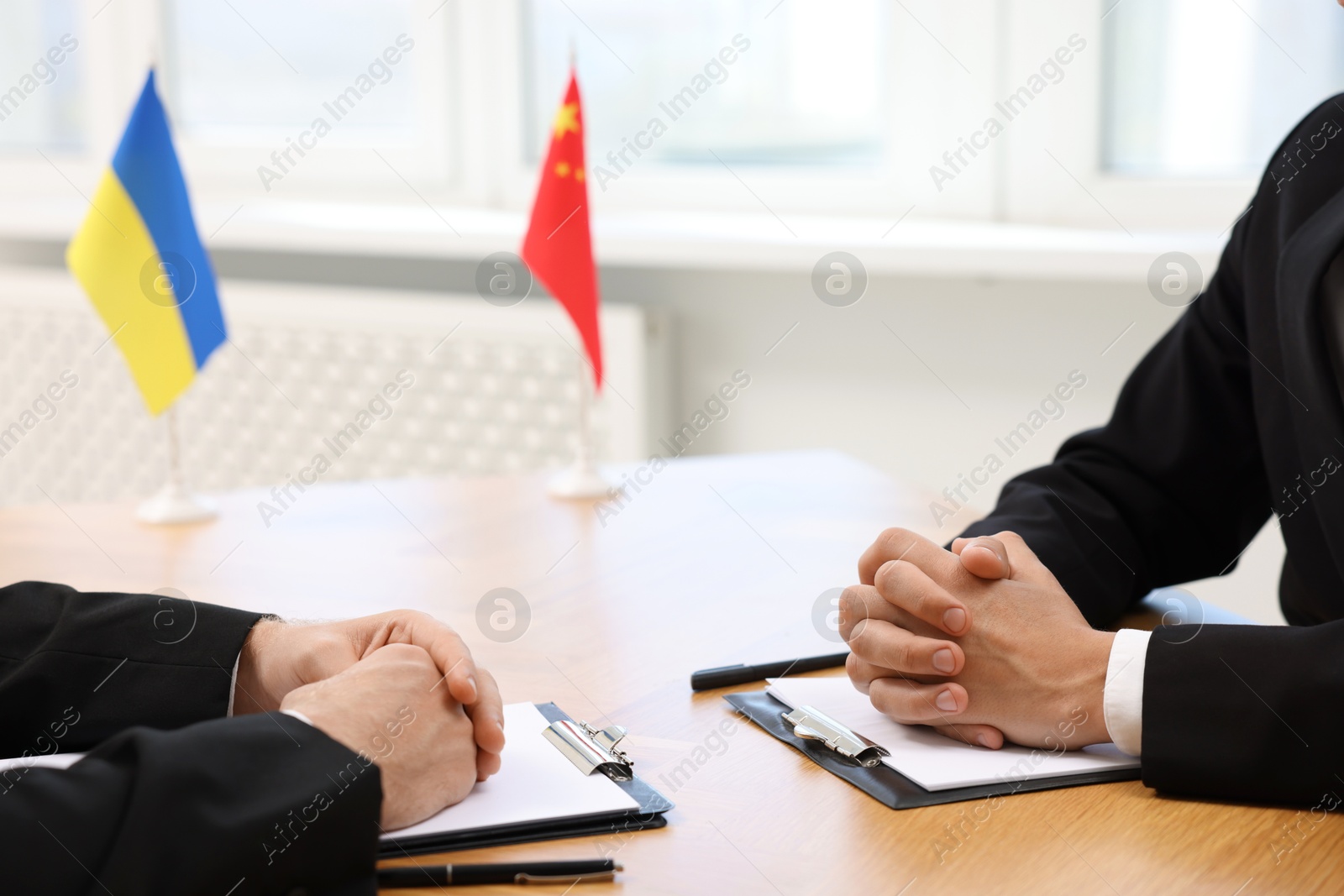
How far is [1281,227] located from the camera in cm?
138

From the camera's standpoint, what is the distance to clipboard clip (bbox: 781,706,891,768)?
951 millimetres

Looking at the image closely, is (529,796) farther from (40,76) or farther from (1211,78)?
(40,76)

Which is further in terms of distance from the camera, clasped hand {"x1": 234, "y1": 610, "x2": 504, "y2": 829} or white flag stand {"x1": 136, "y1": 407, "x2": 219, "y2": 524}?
white flag stand {"x1": 136, "y1": 407, "x2": 219, "y2": 524}

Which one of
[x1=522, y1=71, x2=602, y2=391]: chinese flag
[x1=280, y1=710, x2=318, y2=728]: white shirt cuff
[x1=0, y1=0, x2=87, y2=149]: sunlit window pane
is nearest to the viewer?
[x1=280, y1=710, x2=318, y2=728]: white shirt cuff

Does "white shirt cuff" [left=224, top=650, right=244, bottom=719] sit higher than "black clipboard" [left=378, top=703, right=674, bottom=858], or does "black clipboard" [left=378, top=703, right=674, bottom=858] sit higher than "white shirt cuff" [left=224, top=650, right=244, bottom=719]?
"white shirt cuff" [left=224, top=650, right=244, bottom=719]

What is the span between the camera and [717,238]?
2.67m

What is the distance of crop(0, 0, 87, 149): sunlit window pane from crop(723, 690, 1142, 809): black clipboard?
346cm

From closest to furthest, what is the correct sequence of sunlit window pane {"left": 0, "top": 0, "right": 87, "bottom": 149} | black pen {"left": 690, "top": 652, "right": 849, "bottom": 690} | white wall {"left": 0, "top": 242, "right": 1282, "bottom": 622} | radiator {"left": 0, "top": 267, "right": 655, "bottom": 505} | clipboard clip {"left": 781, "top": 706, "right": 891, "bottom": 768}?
clipboard clip {"left": 781, "top": 706, "right": 891, "bottom": 768}
black pen {"left": 690, "top": 652, "right": 849, "bottom": 690}
white wall {"left": 0, "top": 242, "right": 1282, "bottom": 622}
radiator {"left": 0, "top": 267, "right": 655, "bottom": 505}
sunlit window pane {"left": 0, "top": 0, "right": 87, "bottom": 149}

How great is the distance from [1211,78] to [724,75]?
98 cm

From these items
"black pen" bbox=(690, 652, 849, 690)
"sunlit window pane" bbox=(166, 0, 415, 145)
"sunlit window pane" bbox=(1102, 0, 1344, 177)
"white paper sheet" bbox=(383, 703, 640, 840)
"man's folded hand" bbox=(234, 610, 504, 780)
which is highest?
"sunlit window pane" bbox=(166, 0, 415, 145)

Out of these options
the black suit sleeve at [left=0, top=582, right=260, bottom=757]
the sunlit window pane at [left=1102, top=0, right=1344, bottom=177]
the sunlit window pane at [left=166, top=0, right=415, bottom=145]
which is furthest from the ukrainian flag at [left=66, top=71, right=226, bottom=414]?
the sunlit window pane at [left=1102, top=0, right=1344, bottom=177]

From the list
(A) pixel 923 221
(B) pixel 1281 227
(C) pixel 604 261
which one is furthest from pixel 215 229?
(B) pixel 1281 227

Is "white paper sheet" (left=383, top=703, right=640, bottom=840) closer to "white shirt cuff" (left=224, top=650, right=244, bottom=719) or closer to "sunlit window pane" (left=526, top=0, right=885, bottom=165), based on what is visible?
"white shirt cuff" (left=224, top=650, right=244, bottom=719)

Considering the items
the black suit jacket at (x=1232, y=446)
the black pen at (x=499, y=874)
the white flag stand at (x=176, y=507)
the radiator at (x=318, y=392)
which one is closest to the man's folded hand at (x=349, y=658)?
the black pen at (x=499, y=874)
